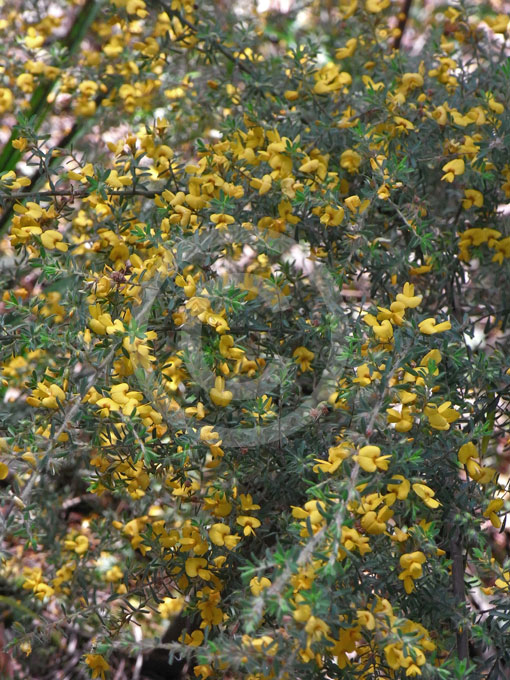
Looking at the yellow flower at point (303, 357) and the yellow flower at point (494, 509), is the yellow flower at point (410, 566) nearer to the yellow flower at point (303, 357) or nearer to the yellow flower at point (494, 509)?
the yellow flower at point (494, 509)

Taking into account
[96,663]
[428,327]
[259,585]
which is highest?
[428,327]

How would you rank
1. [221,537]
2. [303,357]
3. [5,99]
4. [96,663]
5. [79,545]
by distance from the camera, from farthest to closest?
[5,99]
[79,545]
[303,357]
[96,663]
[221,537]

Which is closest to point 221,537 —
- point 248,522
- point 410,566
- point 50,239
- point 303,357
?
point 248,522

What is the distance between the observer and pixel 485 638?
1.39 m

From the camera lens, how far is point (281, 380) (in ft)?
5.20

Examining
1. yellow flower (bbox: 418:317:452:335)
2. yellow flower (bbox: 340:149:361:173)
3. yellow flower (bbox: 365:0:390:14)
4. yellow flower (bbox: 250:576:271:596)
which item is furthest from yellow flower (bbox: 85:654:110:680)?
yellow flower (bbox: 365:0:390:14)

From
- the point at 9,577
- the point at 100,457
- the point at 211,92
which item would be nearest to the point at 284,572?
the point at 100,457

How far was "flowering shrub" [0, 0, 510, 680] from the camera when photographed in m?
1.40

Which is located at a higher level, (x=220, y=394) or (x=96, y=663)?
(x=220, y=394)

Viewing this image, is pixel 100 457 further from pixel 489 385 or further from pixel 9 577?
pixel 9 577

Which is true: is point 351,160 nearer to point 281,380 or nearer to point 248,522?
point 281,380

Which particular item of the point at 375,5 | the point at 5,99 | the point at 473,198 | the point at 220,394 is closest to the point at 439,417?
the point at 220,394

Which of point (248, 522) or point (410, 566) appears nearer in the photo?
point (410, 566)

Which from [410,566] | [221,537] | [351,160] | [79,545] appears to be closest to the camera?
[410,566]
